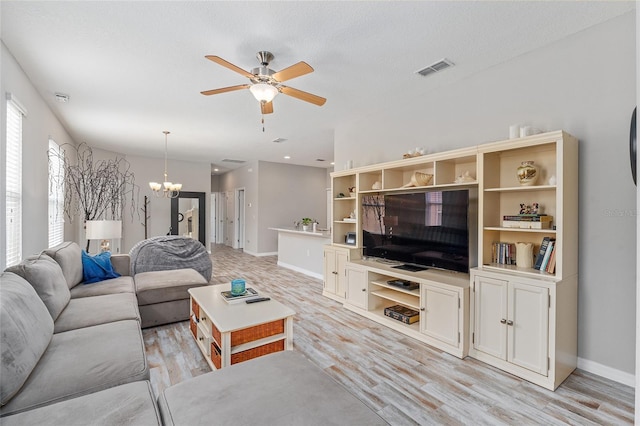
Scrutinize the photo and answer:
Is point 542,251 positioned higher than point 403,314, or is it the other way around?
point 542,251

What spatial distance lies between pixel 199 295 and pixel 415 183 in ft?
8.39

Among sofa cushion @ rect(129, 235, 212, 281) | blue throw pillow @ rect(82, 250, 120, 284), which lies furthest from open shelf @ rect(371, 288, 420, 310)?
blue throw pillow @ rect(82, 250, 120, 284)

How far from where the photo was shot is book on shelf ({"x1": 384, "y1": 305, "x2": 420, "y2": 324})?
10.3 ft

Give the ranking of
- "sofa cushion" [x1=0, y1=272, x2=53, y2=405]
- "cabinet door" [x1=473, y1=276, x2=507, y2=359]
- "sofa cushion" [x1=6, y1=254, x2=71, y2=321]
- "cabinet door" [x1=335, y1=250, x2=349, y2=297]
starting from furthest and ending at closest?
1. "cabinet door" [x1=335, y1=250, x2=349, y2=297]
2. "cabinet door" [x1=473, y1=276, x2=507, y2=359]
3. "sofa cushion" [x1=6, y1=254, x2=71, y2=321]
4. "sofa cushion" [x1=0, y1=272, x2=53, y2=405]

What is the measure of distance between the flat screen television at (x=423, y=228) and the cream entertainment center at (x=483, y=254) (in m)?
0.01

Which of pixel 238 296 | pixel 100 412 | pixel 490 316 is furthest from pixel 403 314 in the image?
pixel 100 412

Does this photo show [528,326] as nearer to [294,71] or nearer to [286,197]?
[294,71]

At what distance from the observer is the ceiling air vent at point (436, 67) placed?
2.82 metres

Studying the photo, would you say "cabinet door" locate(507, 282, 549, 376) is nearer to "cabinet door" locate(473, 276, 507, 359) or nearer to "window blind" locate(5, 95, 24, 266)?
"cabinet door" locate(473, 276, 507, 359)

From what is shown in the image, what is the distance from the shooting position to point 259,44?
8.19 feet


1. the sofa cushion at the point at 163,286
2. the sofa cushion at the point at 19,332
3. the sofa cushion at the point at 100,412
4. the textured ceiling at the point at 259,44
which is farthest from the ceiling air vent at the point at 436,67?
the sofa cushion at the point at 19,332

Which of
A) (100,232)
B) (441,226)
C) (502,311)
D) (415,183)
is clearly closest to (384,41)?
(415,183)

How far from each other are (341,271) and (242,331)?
6.76 ft

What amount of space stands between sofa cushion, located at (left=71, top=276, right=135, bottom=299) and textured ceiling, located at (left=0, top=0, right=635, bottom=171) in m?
2.21
